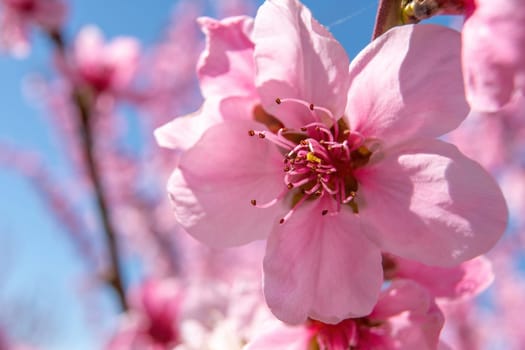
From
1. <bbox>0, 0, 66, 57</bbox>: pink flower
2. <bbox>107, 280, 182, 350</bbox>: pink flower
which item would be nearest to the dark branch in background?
<bbox>0, 0, 66, 57</bbox>: pink flower

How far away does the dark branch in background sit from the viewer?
181 cm

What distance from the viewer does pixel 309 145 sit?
2.36 ft

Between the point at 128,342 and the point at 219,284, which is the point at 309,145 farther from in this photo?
the point at 128,342

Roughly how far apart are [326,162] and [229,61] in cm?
18

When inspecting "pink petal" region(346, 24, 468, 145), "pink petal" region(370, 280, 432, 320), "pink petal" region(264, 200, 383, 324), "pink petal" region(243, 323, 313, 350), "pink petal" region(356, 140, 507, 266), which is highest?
"pink petal" region(346, 24, 468, 145)

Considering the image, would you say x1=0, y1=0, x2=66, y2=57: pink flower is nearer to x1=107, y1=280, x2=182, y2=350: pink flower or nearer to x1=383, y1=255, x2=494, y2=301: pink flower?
x1=107, y1=280, x2=182, y2=350: pink flower

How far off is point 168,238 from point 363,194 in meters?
4.69

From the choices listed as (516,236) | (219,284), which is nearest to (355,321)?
(219,284)

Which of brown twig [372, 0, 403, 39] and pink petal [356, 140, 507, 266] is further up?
brown twig [372, 0, 403, 39]

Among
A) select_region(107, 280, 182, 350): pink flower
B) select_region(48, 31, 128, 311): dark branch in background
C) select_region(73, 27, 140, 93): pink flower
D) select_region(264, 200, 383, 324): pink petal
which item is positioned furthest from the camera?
select_region(73, 27, 140, 93): pink flower

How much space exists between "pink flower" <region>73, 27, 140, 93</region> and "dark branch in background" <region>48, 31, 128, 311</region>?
135 mm

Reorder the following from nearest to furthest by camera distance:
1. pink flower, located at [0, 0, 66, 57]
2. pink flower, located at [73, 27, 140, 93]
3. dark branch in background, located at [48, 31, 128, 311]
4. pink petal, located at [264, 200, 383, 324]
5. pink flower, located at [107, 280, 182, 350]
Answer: pink petal, located at [264, 200, 383, 324] < pink flower, located at [107, 280, 182, 350] < dark branch in background, located at [48, 31, 128, 311] < pink flower, located at [0, 0, 66, 57] < pink flower, located at [73, 27, 140, 93]

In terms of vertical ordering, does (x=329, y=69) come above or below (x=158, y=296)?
above

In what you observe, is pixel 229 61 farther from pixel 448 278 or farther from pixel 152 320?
pixel 152 320
